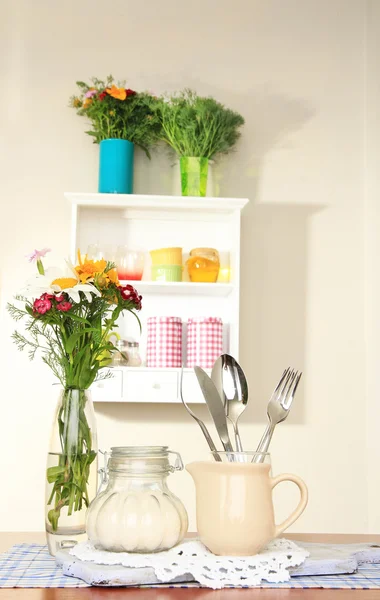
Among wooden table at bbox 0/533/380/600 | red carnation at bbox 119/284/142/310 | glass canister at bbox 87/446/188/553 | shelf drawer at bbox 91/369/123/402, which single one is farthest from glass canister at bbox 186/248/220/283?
wooden table at bbox 0/533/380/600

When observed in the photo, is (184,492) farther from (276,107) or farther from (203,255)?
(276,107)

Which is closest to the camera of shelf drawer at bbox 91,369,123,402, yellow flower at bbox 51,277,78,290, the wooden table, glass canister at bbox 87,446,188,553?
the wooden table

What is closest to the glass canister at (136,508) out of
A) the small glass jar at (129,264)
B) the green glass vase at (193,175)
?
the small glass jar at (129,264)

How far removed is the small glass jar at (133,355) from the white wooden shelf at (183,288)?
0.64 feet

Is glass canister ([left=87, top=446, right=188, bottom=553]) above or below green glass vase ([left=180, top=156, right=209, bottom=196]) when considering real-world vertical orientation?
below

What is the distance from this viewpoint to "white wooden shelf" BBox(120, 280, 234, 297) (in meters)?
2.47

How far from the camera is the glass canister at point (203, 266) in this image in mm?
2535

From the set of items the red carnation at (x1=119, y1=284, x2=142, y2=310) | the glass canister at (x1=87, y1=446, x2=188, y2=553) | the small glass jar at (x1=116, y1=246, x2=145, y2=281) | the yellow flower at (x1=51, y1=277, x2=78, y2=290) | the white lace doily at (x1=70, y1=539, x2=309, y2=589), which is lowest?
the white lace doily at (x1=70, y1=539, x2=309, y2=589)

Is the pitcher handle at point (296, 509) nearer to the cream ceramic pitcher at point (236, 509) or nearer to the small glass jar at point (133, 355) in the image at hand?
the cream ceramic pitcher at point (236, 509)

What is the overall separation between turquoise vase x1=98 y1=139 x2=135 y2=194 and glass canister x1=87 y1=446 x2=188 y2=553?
1.67 m

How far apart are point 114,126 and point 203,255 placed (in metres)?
0.56

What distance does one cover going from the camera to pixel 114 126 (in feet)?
8.54

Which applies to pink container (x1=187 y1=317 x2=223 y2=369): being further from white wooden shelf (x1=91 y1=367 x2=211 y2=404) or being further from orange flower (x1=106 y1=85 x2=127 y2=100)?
orange flower (x1=106 y1=85 x2=127 y2=100)

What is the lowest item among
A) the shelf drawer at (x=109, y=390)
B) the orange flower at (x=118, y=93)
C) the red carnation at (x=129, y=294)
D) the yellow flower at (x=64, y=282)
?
the shelf drawer at (x=109, y=390)
